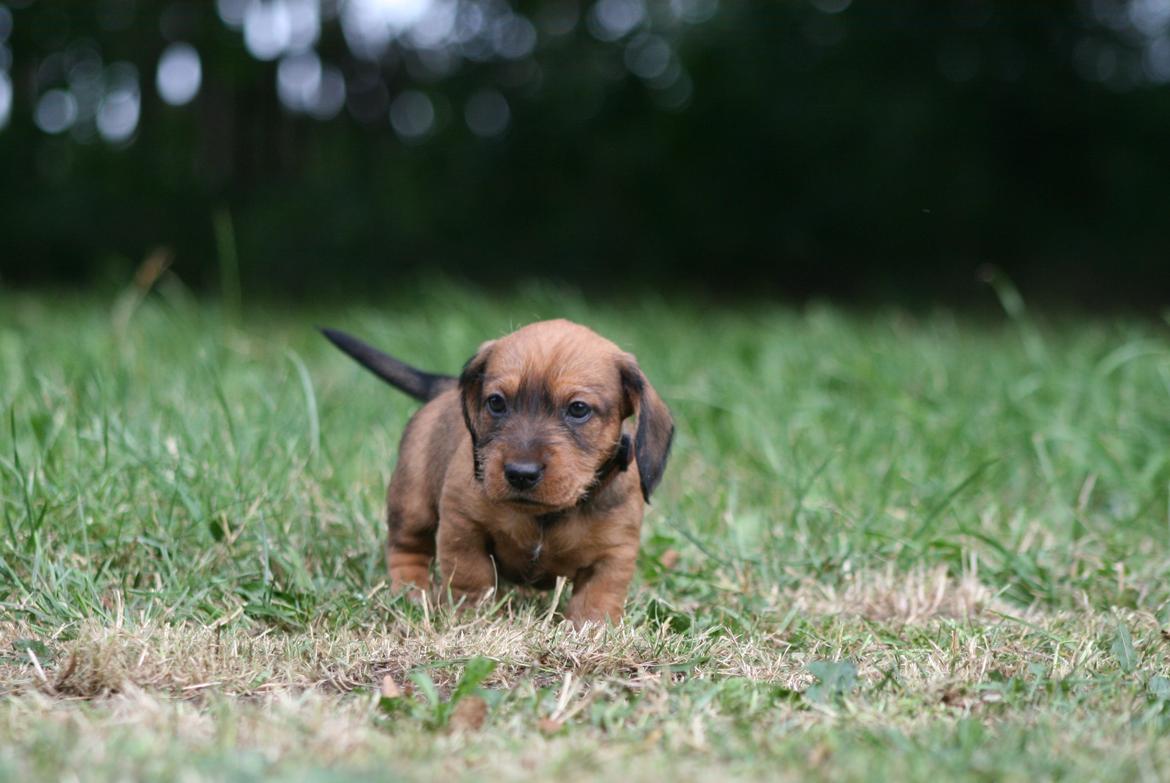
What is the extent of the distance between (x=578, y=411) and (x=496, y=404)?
8.2 inches

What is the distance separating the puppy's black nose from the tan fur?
0.04 m

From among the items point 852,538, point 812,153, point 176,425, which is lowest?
point 852,538

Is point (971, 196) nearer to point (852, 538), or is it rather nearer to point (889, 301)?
point (889, 301)

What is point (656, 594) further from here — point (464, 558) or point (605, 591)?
point (464, 558)

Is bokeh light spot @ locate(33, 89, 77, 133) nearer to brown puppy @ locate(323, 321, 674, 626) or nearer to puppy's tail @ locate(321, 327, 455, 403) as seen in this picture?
puppy's tail @ locate(321, 327, 455, 403)

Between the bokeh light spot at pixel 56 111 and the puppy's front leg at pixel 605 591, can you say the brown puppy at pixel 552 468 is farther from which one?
the bokeh light spot at pixel 56 111

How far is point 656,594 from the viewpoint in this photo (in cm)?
360

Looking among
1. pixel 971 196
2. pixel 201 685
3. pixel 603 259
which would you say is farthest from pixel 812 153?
pixel 201 685

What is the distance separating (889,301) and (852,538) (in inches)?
344

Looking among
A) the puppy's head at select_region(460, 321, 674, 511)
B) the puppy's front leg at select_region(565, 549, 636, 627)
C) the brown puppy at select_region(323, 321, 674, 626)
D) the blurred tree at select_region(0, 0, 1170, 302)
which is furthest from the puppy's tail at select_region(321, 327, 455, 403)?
the blurred tree at select_region(0, 0, 1170, 302)

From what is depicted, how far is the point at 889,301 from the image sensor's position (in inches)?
484

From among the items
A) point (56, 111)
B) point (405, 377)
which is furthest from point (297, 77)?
point (405, 377)

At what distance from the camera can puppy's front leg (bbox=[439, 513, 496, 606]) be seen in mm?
3227

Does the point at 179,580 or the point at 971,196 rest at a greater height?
the point at 971,196
